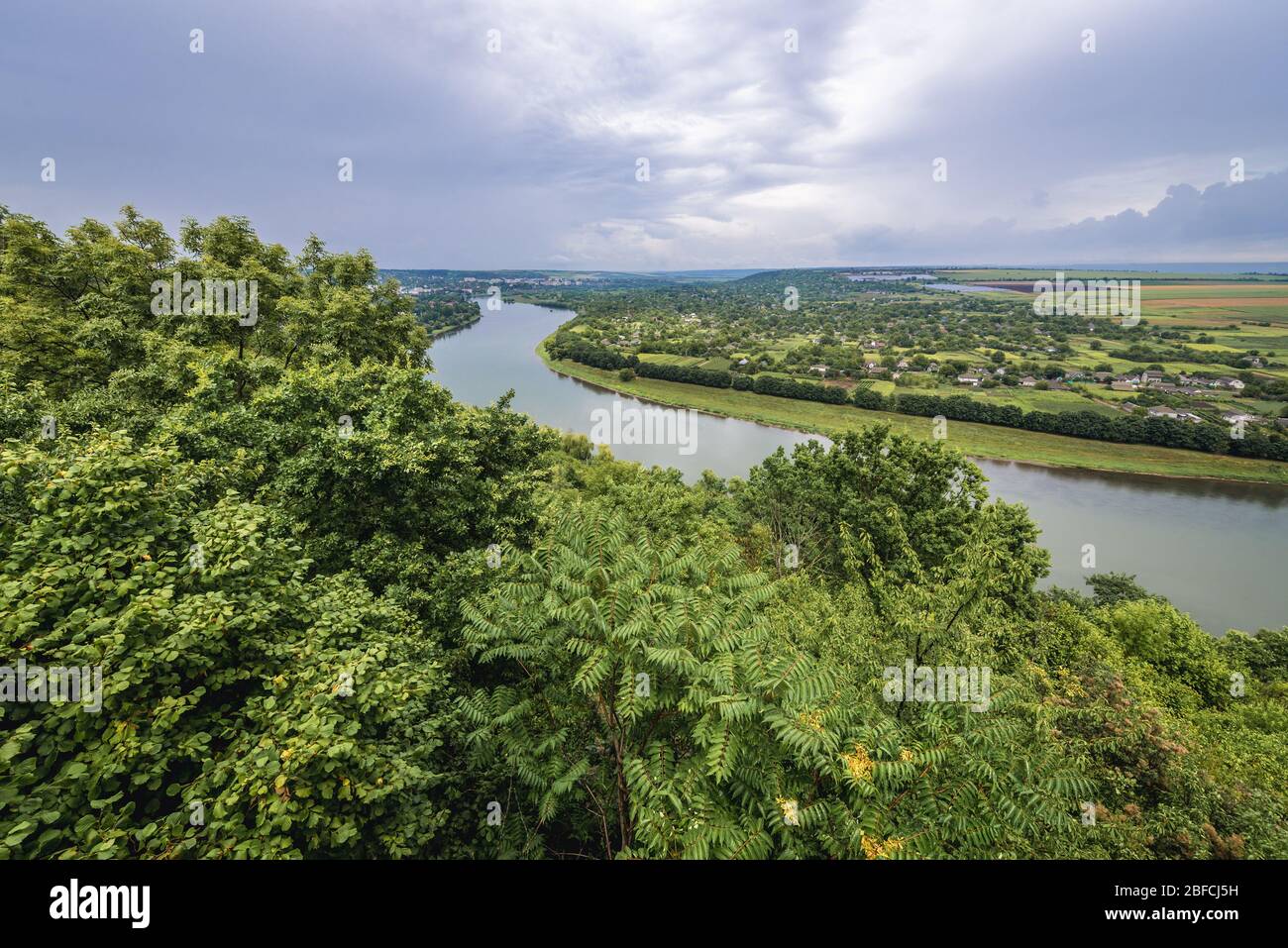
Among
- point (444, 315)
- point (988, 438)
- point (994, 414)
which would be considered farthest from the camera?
point (444, 315)

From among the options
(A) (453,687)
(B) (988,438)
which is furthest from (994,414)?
(A) (453,687)

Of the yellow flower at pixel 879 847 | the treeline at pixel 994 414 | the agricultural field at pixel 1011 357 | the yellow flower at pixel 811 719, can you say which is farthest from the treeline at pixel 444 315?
the yellow flower at pixel 879 847

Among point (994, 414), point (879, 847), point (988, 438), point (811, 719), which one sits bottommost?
point (879, 847)

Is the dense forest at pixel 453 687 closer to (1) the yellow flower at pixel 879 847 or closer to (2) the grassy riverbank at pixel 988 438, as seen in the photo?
(1) the yellow flower at pixel 879 847

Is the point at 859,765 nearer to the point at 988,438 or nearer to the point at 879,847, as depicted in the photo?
the point at 879,847

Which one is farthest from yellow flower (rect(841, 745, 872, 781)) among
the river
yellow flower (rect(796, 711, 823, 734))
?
the river

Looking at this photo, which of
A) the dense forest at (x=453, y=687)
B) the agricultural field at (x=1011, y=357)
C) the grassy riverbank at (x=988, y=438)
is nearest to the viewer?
the dense forest at (x=453, y=687)
